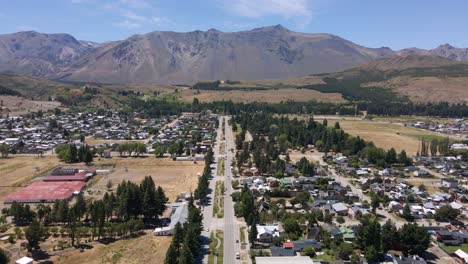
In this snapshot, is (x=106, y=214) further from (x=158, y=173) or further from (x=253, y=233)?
(x=158, y=173)

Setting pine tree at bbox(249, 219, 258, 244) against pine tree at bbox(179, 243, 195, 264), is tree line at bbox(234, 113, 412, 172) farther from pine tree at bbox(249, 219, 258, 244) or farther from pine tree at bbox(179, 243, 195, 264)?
pine tree at bbox(179, 243, 195, 264)

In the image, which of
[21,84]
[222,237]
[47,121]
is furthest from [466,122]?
[21,84]

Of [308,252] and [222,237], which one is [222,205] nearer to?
[222,237]

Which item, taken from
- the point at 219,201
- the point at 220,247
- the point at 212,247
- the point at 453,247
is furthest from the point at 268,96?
the point at 212,247

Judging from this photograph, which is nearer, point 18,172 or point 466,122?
point 18,172

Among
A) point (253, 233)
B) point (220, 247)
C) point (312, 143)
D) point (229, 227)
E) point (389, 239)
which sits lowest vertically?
point (220, 247)

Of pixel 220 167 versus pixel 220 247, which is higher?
pixel 220 167
